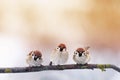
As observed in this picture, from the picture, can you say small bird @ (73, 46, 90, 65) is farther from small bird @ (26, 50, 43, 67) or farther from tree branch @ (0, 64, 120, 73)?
small bird @ (26, 50, 43, 67)

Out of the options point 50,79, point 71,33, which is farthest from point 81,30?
point 50,79

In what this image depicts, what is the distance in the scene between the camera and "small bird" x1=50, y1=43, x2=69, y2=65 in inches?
43.9

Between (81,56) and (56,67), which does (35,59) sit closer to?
(56,67)

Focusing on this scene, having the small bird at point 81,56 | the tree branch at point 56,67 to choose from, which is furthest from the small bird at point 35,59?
the small bird at point 81,56

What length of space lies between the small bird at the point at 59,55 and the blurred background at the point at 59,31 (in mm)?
79

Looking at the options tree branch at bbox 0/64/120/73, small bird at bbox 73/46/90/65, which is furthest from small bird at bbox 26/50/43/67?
small bird at bbox 73/46/90/65

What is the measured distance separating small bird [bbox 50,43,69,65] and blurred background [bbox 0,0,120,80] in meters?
0.08

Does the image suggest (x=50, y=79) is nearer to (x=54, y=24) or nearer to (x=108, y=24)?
(x=54, y=24)

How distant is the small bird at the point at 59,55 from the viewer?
3.66ft

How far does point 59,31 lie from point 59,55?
17cm

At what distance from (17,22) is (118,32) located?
54 cm

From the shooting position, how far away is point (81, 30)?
125cm

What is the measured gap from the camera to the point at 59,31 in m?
1.23

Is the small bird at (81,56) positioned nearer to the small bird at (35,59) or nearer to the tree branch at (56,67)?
the tree branch at (56,67)
